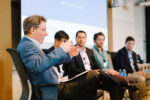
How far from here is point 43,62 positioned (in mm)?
1222

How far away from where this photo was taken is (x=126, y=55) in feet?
11.0

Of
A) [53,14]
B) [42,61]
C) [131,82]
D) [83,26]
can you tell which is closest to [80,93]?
[42,61]

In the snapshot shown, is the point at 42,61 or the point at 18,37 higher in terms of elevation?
the point at 18,37

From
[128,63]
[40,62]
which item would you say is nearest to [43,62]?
[40,62]

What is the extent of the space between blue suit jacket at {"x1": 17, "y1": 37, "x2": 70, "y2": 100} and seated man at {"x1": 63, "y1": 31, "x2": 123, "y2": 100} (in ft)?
3.04

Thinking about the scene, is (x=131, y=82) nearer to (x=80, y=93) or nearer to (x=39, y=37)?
(x=80, y=93)

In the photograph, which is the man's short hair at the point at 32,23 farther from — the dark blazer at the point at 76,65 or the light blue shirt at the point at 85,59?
the light blue shirt at the point at 85,59

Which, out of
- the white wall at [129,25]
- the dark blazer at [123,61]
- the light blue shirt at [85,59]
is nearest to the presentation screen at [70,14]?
the white wall at [129,25]

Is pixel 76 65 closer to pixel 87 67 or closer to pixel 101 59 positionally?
pixel 87 67

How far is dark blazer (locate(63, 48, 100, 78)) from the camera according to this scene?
2.35 metres

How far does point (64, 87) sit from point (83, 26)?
247 cm

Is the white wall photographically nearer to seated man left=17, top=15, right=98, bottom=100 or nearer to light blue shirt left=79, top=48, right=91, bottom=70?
light blue shirt left=79, top=48, right=91, bottom=70

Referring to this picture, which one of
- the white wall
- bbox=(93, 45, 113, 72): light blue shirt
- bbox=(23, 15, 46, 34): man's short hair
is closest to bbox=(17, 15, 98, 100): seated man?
bbox=(23, 15, 46, 34): man's short hair

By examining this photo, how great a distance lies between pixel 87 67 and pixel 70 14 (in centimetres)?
136
